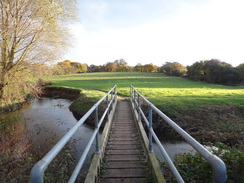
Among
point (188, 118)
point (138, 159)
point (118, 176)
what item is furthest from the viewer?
point (188, 118)

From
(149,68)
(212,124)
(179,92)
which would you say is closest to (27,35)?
(212,124)

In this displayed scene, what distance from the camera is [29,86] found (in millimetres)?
9984

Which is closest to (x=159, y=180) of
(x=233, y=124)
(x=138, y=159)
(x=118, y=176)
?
(x=118, y=176)

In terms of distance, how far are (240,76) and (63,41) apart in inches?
1311

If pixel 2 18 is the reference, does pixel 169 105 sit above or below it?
below

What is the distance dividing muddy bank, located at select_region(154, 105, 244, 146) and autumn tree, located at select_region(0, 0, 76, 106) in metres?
8.20

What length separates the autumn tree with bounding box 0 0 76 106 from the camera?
8047 mm

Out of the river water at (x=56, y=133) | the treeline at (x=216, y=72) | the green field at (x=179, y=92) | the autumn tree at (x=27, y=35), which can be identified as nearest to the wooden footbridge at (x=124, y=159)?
the river water at (x=56, y=133)

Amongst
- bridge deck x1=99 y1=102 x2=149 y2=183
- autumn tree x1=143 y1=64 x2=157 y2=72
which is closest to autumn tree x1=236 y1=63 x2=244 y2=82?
bridge deck x1=99 y1=102 x2=149 y2=183

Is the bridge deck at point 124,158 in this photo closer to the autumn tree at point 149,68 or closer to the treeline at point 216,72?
the treeline at point 216,72

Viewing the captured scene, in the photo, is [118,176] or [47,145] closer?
[118,176]

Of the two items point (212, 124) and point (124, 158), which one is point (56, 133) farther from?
point (212, 124)

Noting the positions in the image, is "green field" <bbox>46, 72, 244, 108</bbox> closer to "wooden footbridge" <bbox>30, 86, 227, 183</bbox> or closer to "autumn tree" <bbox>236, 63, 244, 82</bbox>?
"wooden footbridge" <bbox>30, 86, 227, 183</bbox>

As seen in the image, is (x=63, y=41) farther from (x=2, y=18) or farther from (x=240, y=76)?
(x=240, y=76)
